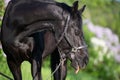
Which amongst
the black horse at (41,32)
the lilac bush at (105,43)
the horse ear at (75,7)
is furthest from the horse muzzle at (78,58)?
the lilac bush at (105,43)

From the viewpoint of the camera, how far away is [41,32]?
733cm

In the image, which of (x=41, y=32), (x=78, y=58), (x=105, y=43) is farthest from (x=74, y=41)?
(x=105, y=43)

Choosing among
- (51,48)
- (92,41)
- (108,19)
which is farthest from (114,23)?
(51,48)

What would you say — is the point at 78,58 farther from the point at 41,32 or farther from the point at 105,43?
the point at 105,43

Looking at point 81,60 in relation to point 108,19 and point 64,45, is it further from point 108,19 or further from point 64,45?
point 108,19

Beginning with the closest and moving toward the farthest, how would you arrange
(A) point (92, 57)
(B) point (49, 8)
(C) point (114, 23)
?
(B) point (49, 8)
(A) point (92, 57)
(C) point (114, 23)

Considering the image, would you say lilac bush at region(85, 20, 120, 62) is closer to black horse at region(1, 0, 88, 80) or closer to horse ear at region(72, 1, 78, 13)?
black horse at region(1, 0, 88, 80)

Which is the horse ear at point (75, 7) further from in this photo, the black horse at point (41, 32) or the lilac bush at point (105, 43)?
the lilac bush at point (105, 43)

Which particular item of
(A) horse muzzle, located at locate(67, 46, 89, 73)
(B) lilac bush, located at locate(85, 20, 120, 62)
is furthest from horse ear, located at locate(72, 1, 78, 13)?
(B) lilac bush, located at locate(85, 20, 120, 62)

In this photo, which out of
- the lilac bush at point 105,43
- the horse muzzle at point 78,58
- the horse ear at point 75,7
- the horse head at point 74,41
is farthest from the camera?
the lilac bush at point 105,43

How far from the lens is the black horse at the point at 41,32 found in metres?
7.15

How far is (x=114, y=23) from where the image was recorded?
22.8 m

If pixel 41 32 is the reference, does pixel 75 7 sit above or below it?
above

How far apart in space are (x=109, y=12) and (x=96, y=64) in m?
4.83
